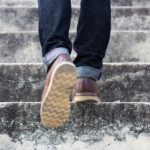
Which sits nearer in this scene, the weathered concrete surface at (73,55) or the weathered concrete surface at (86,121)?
Result: the weathered concrete surface at (86,121)

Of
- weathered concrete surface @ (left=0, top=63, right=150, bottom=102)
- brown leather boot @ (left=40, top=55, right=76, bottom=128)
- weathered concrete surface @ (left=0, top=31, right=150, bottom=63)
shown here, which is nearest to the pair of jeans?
brown leather boot @ (left=40, top=55, right=76, bottom=128)

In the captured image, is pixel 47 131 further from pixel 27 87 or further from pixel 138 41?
pixel 138 41

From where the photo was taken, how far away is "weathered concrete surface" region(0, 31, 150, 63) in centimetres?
384

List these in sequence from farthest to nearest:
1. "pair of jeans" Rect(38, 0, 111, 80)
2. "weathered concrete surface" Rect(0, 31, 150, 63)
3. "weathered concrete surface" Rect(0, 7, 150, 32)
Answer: "weathered concrete surface" Rect(0, 7, 150, 32) → "weathered concrete surface" Rect(0, 31, 150, 63) → "pair of jeans" Rect(38, 0, 111, 80)

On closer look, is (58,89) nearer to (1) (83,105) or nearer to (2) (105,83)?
(1) (83,105)

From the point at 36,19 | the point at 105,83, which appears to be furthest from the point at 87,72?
the point at 36,19

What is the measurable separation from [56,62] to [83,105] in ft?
0.92

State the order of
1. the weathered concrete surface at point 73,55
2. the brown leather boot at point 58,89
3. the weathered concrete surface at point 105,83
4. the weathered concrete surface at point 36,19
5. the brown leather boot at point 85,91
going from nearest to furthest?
the brown leather boot at point 58,89 → the brown leather boot at point 85,91 → the weathered concrete surface at point 105,83 → the weathered concrete surface at point 73,55 → the weathered concrete surface at point 36,19

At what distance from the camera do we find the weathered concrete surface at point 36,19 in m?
4.56

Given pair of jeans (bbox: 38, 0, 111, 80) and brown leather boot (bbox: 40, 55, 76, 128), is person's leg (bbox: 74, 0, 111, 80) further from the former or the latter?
brown leather boot (bbox: 40, 55, 76, 128)

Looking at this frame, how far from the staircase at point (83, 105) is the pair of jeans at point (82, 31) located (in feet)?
0.62

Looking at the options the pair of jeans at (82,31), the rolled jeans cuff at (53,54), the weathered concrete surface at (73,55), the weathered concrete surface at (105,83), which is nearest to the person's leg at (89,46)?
the pair of jeans at (82,31)

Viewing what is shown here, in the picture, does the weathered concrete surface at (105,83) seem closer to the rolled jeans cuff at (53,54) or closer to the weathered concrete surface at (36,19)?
the rolled jeans cuff at (53,54)

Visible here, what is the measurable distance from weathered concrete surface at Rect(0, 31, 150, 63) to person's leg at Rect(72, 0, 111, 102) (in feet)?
4.40
